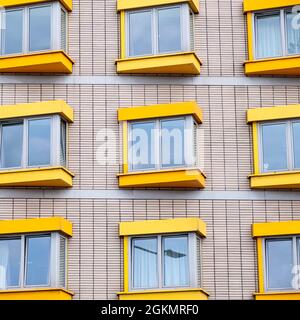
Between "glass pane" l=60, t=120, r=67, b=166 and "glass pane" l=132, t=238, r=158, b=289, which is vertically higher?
"glass pane" l=60, t=120, r=67, b=166

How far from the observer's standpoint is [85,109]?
25219 millimetres

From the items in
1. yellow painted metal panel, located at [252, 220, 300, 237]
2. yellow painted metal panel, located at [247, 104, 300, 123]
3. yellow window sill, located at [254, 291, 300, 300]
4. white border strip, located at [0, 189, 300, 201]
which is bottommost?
yellow window sill, located at [254, 291, 300, 300]

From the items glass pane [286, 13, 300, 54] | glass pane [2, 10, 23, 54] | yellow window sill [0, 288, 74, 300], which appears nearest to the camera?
yellow window sill [0, 288, 74, 300]

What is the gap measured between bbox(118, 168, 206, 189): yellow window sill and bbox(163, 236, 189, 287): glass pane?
45.9 inches

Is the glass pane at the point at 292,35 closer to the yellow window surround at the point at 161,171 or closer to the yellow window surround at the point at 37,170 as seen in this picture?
the yellow window surround at the point at 161,171

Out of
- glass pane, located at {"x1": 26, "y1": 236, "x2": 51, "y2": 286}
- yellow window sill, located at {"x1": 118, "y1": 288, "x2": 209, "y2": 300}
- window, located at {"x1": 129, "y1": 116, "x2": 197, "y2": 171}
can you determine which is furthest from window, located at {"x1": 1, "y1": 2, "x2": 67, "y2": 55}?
yellow window sill, located at {"x1": 118, "y1": 288, "x2": 209, "y2": 300}

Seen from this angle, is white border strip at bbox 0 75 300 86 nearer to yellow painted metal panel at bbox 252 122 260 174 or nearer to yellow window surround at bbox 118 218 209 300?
yellow painted metal panel at bbox 252 122 260 174

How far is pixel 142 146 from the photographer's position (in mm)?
24969

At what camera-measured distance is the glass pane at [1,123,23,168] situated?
24.8 m

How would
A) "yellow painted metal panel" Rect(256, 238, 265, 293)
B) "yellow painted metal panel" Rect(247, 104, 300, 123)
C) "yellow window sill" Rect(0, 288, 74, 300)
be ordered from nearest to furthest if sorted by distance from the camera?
"yellow window sill" Rect(0, 288, 74, 300) → "yellow painted metal panel" Rect(256, 238, 265, 293) → "yellow painted metal panel" Rect(247, 104, 300, 123)

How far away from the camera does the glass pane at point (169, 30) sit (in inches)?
1005

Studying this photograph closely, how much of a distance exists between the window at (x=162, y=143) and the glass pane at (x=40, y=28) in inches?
105

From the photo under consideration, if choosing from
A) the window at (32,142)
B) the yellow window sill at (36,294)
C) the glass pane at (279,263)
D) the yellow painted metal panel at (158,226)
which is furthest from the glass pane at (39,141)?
the glass pane at (279,263)

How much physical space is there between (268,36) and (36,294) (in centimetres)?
777
